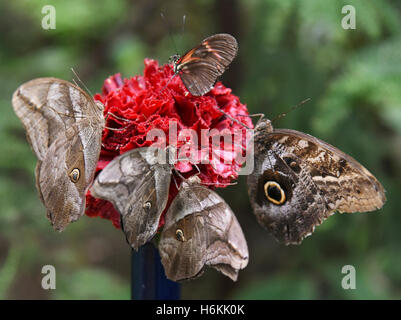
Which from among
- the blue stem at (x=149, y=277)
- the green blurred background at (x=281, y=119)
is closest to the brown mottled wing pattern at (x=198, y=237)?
the blue stem at (x=149, y=277)

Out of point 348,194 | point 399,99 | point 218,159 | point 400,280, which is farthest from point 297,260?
point 218,159

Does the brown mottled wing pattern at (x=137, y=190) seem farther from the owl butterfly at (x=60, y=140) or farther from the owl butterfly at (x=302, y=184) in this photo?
the owl butterfly at (x=302, y=184)

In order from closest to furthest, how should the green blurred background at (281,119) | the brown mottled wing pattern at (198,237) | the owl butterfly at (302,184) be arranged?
the brown mottled wing pattern at (198,237)
the owl butterfly at (302,184)
the green blurred background at (281,119)

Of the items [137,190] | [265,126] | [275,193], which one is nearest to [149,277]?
[137,190]

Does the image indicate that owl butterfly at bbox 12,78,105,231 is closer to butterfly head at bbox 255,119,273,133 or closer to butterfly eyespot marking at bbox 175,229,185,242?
butterfly eyespot marking at bbox 175,229,185,242

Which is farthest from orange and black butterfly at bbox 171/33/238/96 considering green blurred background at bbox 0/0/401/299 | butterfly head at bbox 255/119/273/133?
green blurred background at bbox 0/0/401/299
